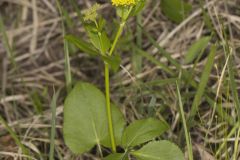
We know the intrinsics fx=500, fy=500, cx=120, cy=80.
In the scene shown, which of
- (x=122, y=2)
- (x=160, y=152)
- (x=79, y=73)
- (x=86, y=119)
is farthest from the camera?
(x=79, y=73)

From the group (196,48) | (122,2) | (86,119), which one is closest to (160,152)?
(86,119)

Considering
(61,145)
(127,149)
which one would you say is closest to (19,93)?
(61,145)

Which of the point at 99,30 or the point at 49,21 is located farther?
the point at 49,21

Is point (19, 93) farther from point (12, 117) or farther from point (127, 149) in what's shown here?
point (127, 149)

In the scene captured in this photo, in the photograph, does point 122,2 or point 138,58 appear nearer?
point 122,2

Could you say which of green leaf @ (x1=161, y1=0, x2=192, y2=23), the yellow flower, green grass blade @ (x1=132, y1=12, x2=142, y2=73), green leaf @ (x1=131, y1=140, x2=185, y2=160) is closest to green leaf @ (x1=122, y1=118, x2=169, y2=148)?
green leaf @ (x1=131, y1=140, x2=185, y2=160)

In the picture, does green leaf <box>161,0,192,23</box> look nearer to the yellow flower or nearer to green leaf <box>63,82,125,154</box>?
green leaf <box>63,82,125,154</box>

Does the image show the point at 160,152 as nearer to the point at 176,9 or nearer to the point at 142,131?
the point at 142,131
